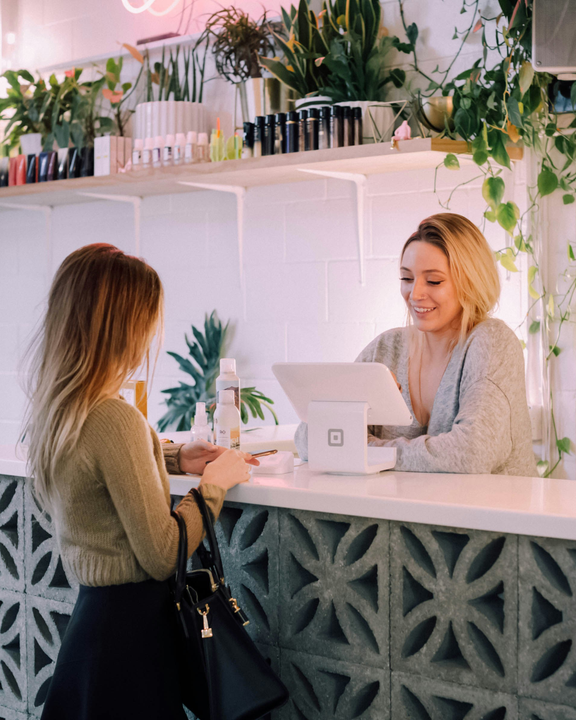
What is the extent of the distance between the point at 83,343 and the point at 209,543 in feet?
1.35

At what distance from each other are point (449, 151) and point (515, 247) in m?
0.43

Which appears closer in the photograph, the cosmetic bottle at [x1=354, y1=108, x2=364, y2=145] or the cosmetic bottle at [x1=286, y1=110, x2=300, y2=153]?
the cosmetic bottle at [x1=354, y1=108, x2=364, y2=145]

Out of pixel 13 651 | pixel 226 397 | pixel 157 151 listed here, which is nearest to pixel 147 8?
pixel 157 151

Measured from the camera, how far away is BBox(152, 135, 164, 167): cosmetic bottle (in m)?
3.12

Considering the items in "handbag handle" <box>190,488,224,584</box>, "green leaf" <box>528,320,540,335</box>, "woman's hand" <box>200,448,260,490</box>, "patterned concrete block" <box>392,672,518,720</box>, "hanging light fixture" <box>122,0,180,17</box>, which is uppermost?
"hanging light fixture" <box>122,0,180,17</box>

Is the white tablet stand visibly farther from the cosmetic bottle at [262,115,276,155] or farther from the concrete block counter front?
the cosmetic bottle at [262,115,276,155]

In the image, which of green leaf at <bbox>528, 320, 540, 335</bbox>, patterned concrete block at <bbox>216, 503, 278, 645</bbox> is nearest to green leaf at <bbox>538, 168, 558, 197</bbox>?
green leaf at <bbox>528, 320, 540, 335</bbox>

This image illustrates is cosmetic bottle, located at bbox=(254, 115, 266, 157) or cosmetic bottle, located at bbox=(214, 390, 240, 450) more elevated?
cosmetic bottle, located at bbox=(254, 115, 266, 157)

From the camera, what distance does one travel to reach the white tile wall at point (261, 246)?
111 inches

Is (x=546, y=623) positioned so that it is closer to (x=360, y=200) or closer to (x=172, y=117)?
(x=360, y=200)

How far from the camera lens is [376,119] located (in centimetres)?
269

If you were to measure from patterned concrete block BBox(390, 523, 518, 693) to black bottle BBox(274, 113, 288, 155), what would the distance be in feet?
5.75

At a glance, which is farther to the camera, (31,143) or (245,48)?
(31,143)

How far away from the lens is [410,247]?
2.15 m
